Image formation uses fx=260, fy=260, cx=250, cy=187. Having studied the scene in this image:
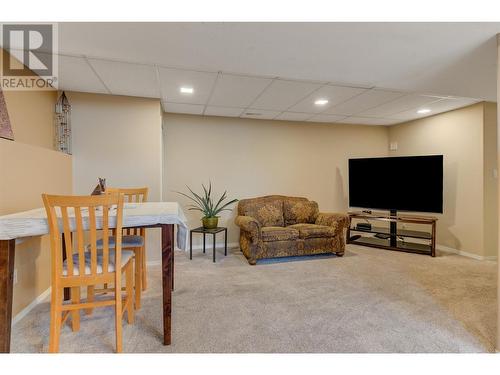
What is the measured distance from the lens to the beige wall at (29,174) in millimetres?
2066

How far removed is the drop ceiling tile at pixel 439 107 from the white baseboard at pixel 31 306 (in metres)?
5.30

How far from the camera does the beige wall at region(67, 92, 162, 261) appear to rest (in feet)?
10.8

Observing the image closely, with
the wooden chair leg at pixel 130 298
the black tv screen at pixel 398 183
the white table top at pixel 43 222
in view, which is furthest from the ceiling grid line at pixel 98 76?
the black tv screen at pixel 398 183

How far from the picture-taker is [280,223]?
4305 millimetres

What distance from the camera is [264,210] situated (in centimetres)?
426

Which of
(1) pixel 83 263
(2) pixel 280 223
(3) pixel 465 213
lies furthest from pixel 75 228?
(3) pixel 465 213

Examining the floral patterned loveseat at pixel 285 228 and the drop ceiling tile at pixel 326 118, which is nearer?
the floral patterned loveseat at pixel 285 228

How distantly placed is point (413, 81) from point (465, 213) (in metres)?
2.49

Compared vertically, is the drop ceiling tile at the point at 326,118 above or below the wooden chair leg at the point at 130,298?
above

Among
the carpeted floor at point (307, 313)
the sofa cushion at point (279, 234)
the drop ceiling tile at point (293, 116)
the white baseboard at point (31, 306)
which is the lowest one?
the carpeted floor at point (307, 313)

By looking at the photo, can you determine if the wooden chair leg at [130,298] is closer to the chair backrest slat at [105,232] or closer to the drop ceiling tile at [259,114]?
the chair backrest slat at [105,232]

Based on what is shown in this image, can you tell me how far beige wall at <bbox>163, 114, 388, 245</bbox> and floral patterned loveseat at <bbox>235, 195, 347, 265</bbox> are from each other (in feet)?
1.50

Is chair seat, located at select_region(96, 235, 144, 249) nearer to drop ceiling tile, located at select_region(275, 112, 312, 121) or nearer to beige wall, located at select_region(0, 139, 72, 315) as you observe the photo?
beige wall, located at select_region(0, 139, 72, 315)

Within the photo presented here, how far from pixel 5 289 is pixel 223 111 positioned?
3.34 m
